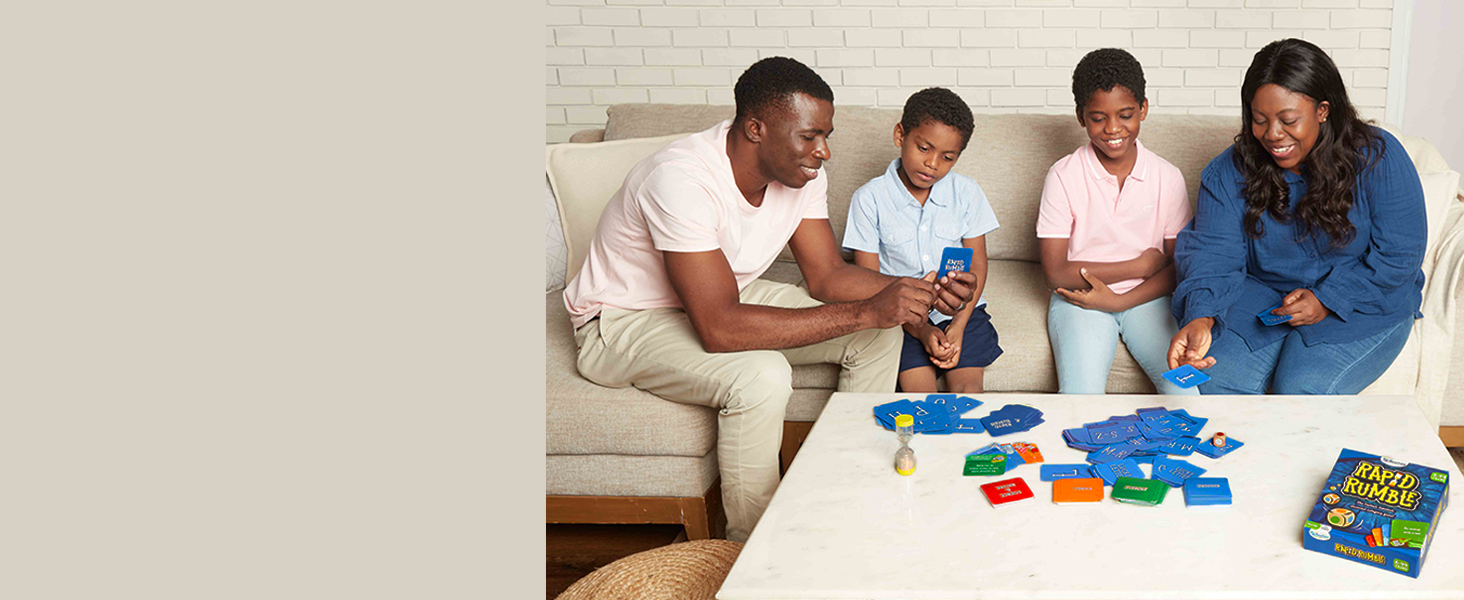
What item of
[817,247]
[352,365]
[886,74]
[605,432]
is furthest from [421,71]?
[886,74]

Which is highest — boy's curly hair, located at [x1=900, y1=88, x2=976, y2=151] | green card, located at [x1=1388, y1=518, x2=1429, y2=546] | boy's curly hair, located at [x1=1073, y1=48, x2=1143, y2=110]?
boy's curly hair, located at [x1=1073, y1=48, x2=1143, y2=110]

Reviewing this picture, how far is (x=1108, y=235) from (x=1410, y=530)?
1120 millimetres

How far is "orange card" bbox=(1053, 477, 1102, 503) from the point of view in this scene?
125 cm

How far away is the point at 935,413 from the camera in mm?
1562

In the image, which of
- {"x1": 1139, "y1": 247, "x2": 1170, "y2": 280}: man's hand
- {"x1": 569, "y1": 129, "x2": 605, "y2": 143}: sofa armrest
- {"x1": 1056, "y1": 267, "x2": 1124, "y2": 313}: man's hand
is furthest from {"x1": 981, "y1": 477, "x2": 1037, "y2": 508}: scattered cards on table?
{"x1": 569, "y1": 129, "x2": 605, "y2": 143}: sofa armrest

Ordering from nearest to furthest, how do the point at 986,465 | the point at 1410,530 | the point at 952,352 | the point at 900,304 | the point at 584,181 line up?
the point at 1410,530
the point at 986,465
the point at 900,304
the point at 952,352
the point at 584,181

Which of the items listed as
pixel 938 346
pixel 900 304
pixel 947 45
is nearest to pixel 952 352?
pixel 938 346

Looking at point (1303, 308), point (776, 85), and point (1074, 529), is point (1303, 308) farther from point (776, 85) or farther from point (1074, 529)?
point (776, 85)

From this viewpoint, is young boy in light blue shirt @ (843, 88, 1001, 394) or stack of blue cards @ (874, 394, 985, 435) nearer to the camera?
stack of blue cards @ (874, 394, 985, 435)

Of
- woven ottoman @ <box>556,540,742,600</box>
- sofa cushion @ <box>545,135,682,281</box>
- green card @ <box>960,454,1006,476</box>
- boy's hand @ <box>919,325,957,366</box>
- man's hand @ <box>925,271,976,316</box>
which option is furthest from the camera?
sofa cushion @ <box>545,135,682,281</box>

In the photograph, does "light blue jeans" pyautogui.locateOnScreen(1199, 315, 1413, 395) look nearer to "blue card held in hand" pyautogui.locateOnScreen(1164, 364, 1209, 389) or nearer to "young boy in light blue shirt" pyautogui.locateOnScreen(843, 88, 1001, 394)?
"blue card held in hand" pyautogui.locateOnScreen(1164, 364, 1209, 389)

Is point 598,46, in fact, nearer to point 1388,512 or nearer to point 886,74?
point 886,74

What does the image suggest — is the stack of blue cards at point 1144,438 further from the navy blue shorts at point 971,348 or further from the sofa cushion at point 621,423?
the sofa cushion at point 621,423

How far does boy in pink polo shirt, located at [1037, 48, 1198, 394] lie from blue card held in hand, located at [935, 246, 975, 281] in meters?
0.31
